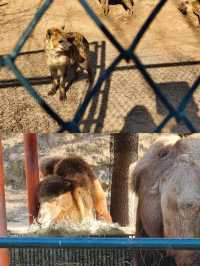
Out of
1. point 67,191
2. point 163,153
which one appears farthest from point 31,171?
point 163,153

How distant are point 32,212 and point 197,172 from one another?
112 cm

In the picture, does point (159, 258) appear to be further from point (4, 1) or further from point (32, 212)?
point (4, 1)

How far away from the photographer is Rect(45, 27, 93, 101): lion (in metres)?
3.33

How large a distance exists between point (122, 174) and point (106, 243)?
208cm

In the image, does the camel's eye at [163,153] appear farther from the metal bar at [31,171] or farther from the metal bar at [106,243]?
the metal bar at [106,243]

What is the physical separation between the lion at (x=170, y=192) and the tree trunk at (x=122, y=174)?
0.92 metres

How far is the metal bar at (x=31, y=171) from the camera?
8.62ft

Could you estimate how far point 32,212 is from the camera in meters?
2.67

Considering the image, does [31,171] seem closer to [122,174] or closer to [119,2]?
[122,174]

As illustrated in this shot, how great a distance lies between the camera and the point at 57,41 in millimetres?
3350

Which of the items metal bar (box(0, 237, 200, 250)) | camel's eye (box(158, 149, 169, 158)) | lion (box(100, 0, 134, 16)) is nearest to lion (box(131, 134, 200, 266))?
camel's eye (box(158, 149, 169, 158))

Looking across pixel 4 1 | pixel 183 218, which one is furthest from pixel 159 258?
pixel 4 1

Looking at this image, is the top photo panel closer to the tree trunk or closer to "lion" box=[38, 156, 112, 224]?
the tree trunk

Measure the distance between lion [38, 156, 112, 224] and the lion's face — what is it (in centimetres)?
78
